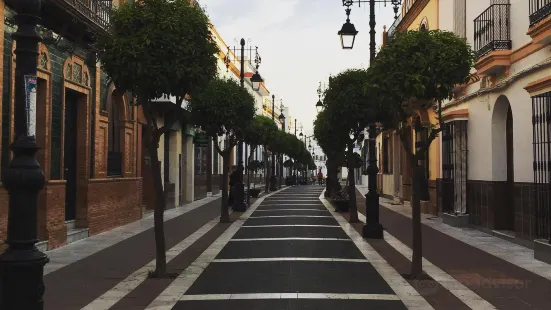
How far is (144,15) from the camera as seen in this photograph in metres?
8.31

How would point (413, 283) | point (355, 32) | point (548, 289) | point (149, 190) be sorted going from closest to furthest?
point (548, 289)
point (413, 283)
point (355, 32)
point (149, 190)

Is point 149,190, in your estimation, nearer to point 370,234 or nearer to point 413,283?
point 370,234

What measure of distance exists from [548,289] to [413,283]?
184cm

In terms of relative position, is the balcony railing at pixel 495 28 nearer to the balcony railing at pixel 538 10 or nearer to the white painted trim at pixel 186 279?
the balcony railing at pixel 538 10

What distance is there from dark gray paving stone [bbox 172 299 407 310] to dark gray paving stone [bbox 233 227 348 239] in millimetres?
6480

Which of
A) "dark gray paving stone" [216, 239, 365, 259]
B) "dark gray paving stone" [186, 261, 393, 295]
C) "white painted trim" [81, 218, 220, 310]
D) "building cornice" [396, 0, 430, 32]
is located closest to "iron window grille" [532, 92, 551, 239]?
"dark gray paving stone" [216, 239, 365, 259]

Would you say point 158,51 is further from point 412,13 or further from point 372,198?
point 412,13

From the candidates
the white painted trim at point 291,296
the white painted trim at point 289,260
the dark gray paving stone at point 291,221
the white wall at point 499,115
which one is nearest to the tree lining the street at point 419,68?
the white painted trim at point 291,296

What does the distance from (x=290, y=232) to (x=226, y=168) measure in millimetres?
4806

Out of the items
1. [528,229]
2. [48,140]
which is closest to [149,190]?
[48,140]

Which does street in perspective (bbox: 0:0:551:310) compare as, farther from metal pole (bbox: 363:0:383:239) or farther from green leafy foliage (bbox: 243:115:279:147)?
green leafy foliage (bbox: 243:115:279:147)

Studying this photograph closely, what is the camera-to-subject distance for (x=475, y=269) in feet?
29.9

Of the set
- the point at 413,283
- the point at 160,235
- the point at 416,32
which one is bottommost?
the point at 413,283

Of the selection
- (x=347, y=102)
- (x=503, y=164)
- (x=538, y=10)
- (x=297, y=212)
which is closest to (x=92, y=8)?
(x=347, y=102)
